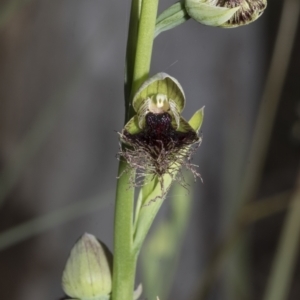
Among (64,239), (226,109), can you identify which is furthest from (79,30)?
(64,239)

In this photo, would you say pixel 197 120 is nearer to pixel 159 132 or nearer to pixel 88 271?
pixel 159 132

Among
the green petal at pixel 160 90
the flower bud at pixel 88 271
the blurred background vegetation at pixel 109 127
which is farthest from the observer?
the blurred background vegetation at pixel 109 127

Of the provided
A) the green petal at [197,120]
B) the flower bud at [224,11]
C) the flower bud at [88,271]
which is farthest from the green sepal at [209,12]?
the flower bud at [88,271]

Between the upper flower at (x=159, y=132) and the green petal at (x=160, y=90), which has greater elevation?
the green petal at (x=160, y=90)

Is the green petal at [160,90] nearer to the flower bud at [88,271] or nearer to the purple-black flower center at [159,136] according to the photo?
the purple-black flower center at [159,136]

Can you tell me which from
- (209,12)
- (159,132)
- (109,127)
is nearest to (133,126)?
(159,132)

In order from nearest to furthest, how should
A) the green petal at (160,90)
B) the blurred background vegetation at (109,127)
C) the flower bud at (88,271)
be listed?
the green petal at (160,90), the flower bud at (88,271), the blurred background vegetation at (109,127)
